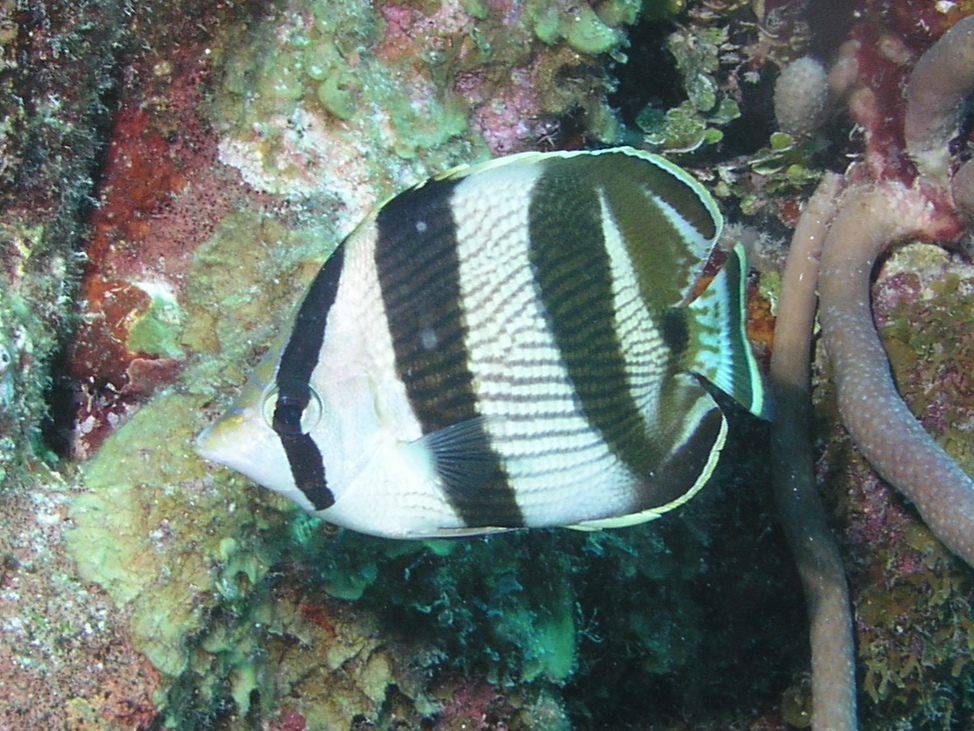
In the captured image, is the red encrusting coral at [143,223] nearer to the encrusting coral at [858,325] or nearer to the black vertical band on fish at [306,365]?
the black vertical band on fish at [306,365]

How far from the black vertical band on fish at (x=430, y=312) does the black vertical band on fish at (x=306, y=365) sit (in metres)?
0.12

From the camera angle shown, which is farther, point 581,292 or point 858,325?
point 858,325

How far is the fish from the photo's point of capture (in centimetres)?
140

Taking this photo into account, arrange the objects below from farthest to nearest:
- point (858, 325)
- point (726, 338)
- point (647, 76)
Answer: point (647, 76), point (858, 325), point (726, 338)

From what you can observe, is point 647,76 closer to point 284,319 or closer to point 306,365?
point 284,319

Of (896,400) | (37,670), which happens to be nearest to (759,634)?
(896,400)

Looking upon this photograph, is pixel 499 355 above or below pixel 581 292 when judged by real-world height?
below

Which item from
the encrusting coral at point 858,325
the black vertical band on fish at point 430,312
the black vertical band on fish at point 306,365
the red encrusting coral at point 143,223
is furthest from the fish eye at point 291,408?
the encrusting coral at point 858,325

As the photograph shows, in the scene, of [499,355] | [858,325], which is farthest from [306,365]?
[858,325]

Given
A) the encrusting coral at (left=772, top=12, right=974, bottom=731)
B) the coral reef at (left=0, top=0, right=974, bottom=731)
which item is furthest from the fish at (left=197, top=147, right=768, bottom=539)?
the encrusting coral at (left=772, top=12, right=974, bottom=731)

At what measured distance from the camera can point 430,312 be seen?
142 centimetres

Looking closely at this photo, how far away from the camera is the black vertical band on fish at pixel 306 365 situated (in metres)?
1.39

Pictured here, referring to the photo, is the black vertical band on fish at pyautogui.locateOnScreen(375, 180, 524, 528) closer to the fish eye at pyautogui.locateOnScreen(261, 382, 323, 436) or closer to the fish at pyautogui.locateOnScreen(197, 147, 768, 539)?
the fish at pyautogui.locateOnScreen(197, 147, 768, 539)

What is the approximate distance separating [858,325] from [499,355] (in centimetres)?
212
